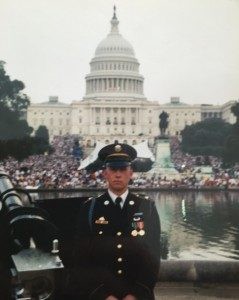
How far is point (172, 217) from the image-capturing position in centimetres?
967

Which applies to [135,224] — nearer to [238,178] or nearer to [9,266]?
[9,266]

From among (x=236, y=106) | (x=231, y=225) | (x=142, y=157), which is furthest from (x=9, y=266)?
(x=231, y=225)

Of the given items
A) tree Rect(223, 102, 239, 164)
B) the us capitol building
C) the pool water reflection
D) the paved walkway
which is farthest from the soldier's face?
the us capitol building

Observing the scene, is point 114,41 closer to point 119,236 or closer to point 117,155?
point 117,155

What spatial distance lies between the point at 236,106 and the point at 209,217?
2.57 meters

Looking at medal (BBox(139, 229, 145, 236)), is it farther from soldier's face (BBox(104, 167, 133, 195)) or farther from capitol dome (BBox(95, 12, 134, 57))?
capitol dome (BBox(95, 12, 134, 57))

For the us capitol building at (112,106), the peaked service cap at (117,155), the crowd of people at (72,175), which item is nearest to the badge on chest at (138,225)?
the peaked service cap at (117,155)

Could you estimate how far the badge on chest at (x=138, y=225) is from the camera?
273cm

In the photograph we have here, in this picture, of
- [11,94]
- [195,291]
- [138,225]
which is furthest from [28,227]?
[11,94]

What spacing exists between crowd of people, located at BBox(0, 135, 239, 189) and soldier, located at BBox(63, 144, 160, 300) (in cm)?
320

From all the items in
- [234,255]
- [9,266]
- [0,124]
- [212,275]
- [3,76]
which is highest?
[3,76]

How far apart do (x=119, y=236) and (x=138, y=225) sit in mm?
106

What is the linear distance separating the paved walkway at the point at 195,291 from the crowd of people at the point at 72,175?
232 centimetres

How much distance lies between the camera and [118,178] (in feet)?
9.10
